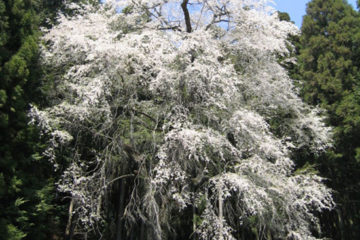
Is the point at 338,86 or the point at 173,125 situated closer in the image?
the point at 173,125

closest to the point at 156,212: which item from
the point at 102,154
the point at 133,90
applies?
the point at 102,154

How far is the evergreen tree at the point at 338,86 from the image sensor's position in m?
11.5

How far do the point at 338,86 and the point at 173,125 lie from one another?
8.06 meters

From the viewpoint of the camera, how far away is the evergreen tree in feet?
37.8

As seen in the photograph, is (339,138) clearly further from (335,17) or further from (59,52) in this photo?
(59,52)

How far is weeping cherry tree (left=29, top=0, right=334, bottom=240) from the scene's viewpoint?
6133 millimetres

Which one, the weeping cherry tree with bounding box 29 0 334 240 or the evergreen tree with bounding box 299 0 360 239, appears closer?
the weeping cherry tree with bounding box 29 0 334 240

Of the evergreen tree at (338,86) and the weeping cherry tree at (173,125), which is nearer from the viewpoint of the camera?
the weeping cherry tree at (173,125)

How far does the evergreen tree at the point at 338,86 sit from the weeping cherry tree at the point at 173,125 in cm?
462

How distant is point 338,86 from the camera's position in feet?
38.4

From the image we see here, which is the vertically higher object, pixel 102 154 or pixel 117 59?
pixel 117 59

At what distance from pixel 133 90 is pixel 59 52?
6.89 ft

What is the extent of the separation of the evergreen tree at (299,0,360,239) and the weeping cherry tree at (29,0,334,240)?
4.62 metres

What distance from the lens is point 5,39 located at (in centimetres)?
616
